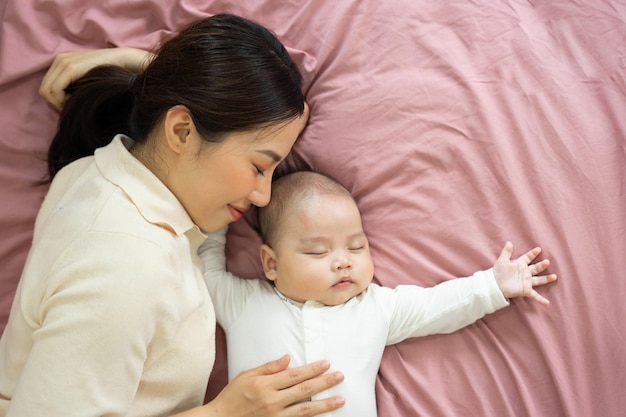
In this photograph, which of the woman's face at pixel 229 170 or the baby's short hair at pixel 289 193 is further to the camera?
the baby's short hair at pixel 289 193

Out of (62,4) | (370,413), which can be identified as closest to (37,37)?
(62,4)

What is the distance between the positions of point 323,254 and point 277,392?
0.32 metres

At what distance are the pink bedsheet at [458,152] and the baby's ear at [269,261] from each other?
0.08 meters

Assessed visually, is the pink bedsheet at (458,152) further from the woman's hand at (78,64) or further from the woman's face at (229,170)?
the woman's face at (229,170)

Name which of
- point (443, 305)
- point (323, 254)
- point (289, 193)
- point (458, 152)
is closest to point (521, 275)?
point (443, 305)

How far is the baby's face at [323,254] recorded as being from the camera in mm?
1411

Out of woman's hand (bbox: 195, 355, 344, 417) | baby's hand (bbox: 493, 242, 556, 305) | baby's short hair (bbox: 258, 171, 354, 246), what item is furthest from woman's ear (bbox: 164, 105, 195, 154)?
baby's hand (bbox: 493, 242, 556, 305)

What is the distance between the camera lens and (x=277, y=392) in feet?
4.19

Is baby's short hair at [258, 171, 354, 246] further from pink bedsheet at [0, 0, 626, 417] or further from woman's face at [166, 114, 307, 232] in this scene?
woman's face at [166, 114, 307, 232]

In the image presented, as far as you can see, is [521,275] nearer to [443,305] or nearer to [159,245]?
[443,305]

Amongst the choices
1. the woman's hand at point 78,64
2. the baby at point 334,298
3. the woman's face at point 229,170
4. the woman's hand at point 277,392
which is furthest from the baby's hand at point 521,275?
the woman's hand at point 78,64

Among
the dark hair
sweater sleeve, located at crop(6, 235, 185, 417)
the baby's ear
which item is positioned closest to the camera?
sweater sleeve, located at crop(6, 235, 185, 417)

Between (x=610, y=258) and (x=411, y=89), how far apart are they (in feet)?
1.85

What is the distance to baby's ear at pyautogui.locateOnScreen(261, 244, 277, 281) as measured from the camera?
1468mm
